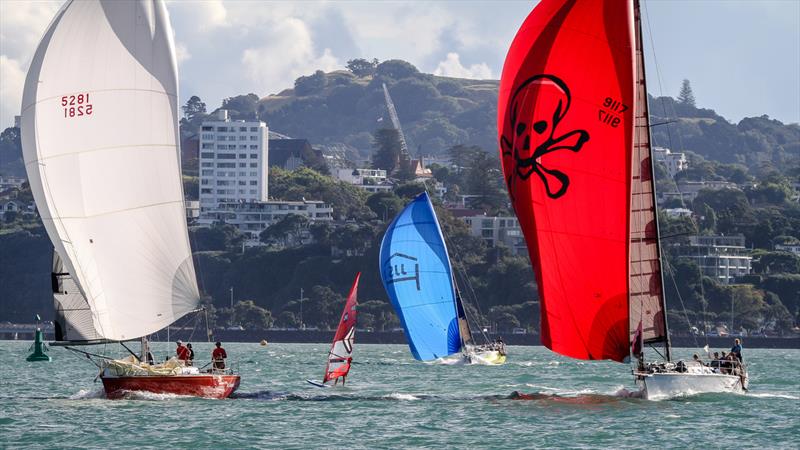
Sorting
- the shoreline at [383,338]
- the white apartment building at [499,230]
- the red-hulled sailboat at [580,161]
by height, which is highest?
the white apartment building at [499,230]

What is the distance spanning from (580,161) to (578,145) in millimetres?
348

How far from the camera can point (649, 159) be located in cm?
3700

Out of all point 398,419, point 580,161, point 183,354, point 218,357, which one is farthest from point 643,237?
point 183,354

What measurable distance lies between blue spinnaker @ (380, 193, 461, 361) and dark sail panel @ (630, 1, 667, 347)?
25.1 meters

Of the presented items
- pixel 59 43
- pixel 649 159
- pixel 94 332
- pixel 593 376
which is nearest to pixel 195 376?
pixel 94 332

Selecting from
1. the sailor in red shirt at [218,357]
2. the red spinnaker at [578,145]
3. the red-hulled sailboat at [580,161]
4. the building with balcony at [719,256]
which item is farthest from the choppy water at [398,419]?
the building with balcony at [719,256]

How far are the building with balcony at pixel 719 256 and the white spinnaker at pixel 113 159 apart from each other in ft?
426

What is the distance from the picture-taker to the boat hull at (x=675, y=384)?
3750 centimetres

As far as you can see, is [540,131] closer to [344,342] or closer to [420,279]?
[344,342]

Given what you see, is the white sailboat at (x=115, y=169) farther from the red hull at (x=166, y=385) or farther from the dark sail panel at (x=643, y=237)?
the dark sail panel at (x=643, y=237)

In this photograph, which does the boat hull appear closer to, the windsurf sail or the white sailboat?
the windsurf sail

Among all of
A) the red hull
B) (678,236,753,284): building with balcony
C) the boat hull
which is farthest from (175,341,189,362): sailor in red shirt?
(678,236,753,284): building with balcony

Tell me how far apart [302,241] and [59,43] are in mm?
153060

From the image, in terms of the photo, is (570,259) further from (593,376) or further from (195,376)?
(593,376)
